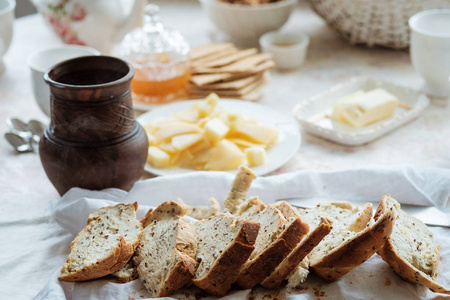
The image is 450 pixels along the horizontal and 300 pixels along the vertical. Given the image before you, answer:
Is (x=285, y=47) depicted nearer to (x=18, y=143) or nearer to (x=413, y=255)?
(x=18, y=143)

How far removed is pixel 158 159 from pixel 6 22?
103 cm

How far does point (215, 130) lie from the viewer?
5.19 ft

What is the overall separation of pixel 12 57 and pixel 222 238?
1805 mm

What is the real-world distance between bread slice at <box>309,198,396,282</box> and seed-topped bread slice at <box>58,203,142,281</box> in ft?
1.27

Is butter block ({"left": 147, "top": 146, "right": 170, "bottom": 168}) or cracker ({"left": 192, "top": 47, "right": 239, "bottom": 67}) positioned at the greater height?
cracker ({"left": 192, "top": 47, "right": 239, "bottom": 67})

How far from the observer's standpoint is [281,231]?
3.50ft

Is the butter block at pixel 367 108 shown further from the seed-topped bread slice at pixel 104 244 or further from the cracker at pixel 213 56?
the seed-topped bread slice at pixel 104 244

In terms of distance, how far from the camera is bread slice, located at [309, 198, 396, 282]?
40.0 inches

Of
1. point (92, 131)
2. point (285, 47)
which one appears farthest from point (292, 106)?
point (92, 131)

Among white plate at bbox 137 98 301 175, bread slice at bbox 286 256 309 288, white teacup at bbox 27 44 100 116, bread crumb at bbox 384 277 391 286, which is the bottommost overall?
white plate at bbox 137 98 301 175

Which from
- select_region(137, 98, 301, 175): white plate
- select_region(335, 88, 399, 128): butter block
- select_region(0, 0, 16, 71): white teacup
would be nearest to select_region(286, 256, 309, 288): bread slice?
select_region(137, 98, 301, 175): white plate

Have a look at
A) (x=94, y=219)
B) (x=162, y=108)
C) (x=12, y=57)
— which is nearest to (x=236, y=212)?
(x=94, y=219)

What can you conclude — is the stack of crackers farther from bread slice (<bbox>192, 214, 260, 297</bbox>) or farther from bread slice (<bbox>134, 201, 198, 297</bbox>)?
bread slice (<bbox>192, 214, 260, 297</bbox>)

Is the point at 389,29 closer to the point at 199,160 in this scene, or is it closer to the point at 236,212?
the point at 199,160
